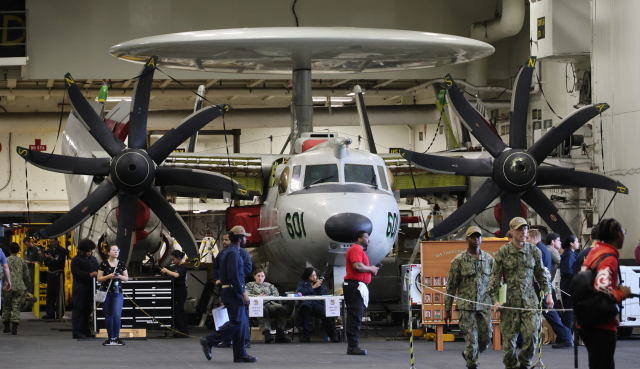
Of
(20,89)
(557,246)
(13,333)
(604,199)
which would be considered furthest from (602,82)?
(20,89)

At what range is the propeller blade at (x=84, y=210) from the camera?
13516 mm

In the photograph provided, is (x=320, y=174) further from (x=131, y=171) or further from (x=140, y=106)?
(x=140, y=106)

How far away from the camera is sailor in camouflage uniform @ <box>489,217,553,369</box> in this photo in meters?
8.18

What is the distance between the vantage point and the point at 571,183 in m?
14.5

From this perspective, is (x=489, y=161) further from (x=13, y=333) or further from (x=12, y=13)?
(x=12, y=13)

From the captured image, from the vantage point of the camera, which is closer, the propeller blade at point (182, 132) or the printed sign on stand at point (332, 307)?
the printed sign on stand at point (332, 307)

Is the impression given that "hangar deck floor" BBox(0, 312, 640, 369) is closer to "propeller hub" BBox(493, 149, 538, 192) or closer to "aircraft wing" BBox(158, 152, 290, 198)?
"propeller hub" BBox(493, 149, 538, 192)

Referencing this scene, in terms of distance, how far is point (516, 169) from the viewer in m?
14.3

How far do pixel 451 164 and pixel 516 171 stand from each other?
1.24 metres

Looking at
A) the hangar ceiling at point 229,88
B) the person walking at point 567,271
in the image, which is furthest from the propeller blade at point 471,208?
the hangar ceiling at point 229,88

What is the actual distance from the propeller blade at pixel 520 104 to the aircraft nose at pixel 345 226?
427 cm

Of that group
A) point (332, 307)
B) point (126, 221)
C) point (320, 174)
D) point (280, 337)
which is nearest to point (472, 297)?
point (332, 307)

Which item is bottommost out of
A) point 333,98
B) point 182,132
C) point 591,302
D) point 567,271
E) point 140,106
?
point 567,271

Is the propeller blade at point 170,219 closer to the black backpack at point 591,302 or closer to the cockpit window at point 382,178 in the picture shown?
the cockpit window at point 382,178
